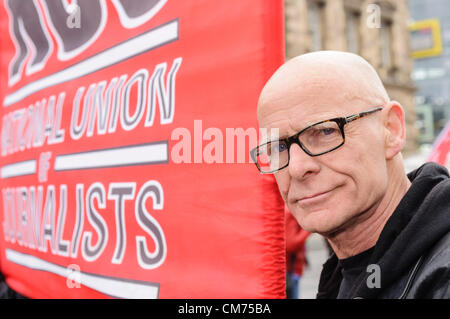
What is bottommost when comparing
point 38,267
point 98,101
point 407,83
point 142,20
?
point 38,267

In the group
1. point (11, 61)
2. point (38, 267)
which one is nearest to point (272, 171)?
point (38, 267)

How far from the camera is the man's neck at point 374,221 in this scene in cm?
125

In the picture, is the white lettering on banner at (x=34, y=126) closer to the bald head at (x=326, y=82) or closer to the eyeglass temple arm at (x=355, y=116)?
the bald head at (x=326, y=82)

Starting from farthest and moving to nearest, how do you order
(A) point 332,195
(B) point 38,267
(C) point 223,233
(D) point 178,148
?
(B) point 38,267 → (D) point 178,148 → (C) point 223,233 → (A) point 332,195

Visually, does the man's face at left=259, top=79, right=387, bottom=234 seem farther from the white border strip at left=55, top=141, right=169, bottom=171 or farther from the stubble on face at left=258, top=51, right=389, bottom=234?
the white border strip at left=55, top=141, right=169, bottom=171

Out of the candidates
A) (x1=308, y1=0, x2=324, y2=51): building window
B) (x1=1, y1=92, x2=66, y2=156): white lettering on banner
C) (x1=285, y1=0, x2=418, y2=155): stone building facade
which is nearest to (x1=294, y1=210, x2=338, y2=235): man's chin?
(x1=1, y1=92, x2=66, y2=156): white lettering on banner

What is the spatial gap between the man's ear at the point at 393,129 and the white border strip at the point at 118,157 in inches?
31.0

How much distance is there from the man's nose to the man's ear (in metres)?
0.21

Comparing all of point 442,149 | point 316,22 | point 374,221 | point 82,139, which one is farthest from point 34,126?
point 316,22

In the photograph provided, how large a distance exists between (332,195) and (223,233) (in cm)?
44

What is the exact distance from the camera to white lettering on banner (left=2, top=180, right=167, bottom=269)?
1.72m

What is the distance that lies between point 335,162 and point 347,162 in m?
0.03

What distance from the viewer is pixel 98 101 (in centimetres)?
201
